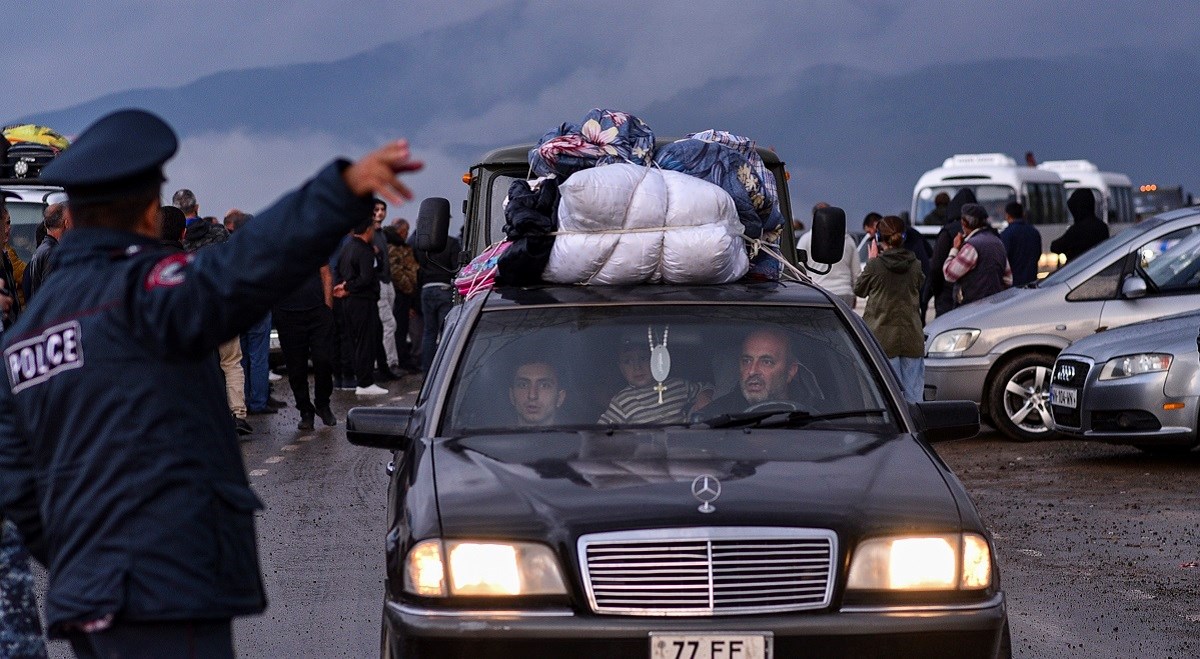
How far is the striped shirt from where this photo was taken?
6.24 metres

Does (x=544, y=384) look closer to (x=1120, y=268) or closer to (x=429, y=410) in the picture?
(x=429, y=410)

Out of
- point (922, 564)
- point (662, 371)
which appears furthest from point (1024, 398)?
point (922, 564)

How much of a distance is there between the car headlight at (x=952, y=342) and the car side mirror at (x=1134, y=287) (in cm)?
120

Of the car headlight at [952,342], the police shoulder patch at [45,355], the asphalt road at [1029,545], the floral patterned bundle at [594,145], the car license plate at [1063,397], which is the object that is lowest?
the asphalt road at [1029,545]

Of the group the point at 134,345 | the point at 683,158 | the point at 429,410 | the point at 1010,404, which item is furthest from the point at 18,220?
the point at 134,345

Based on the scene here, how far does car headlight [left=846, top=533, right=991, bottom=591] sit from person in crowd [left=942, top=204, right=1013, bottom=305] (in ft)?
41.2

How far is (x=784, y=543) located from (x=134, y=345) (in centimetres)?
209

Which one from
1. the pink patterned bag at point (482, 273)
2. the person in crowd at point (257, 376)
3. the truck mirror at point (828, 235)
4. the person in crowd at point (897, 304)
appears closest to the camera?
the pink patterned bag at point (482, 273)

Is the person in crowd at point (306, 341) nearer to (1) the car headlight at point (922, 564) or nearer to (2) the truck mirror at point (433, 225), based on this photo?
(2) the truck mirror at point (433, 225)

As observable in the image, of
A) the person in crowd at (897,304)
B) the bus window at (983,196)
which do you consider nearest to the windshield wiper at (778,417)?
the person in crowd at (897,304)

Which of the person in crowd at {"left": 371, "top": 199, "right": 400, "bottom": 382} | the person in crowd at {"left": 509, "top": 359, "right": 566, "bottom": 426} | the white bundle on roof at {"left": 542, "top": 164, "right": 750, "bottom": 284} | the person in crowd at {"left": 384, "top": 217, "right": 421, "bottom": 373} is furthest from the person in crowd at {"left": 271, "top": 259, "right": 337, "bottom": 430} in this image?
the person in crowd at {"left": 509, "top": 359, "right": 566, "bottom": 426}

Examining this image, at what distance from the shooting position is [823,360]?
256 inches

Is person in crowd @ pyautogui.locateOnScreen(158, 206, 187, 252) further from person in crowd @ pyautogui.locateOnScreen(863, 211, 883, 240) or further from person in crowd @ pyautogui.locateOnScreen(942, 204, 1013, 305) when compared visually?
person in crowd @ pyautogui.locateOnScreen(863, 211, 883, 240)

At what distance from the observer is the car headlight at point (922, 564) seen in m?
5.17
